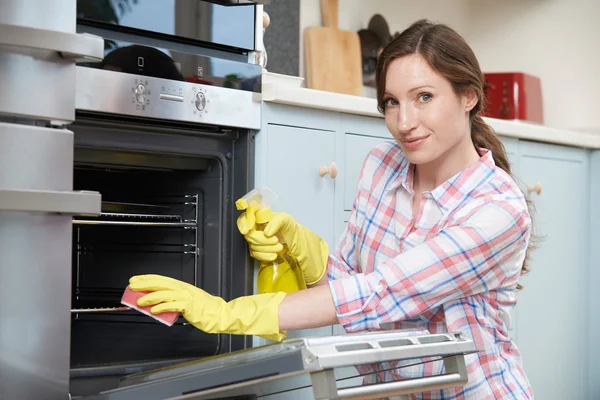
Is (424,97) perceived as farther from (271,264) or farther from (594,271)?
(594,271)

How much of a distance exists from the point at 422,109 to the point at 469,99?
13cm

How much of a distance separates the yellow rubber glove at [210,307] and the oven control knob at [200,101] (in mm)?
453

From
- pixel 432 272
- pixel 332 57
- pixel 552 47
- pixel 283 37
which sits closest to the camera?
pixel 432 272

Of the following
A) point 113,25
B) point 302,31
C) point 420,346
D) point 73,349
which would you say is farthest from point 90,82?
point 302,31

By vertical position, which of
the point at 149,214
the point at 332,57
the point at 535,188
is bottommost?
the point at 149,214

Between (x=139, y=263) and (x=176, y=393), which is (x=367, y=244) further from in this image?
(x=176, y=393)

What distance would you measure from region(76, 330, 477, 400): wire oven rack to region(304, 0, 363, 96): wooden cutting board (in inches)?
75.4

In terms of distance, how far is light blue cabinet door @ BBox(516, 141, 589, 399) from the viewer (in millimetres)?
3031

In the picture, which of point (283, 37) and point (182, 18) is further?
point (283, 37)

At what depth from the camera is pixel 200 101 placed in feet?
6.00

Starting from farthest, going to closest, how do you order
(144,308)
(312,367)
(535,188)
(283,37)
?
1. (283,37)
2. (535,188)
3. (144,308)
4. (312,367)

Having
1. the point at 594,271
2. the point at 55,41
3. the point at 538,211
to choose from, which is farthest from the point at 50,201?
the point at 594,271

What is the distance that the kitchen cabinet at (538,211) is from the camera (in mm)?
2111

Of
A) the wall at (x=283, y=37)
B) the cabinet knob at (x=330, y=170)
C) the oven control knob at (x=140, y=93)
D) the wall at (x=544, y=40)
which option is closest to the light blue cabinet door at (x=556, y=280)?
the wall at (x=544, y=40)
